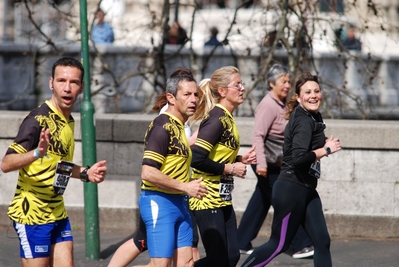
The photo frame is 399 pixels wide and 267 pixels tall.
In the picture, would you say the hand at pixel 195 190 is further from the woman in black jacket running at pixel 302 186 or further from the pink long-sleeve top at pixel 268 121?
the pink long-sleeve top at pixel 268 121

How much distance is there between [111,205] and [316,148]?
312cm

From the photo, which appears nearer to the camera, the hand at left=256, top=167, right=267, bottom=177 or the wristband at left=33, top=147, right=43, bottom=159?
the wristband at left=33, top=147, right=43, bottom=159

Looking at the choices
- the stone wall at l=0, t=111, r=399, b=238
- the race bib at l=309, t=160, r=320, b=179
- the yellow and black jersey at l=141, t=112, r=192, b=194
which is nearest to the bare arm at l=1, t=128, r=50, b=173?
the yellow and black jersey at l=141, t=112, r=192, b=194

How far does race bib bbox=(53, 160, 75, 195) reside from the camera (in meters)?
5.24

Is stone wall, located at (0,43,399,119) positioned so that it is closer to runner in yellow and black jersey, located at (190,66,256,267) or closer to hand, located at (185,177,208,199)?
runner in yellow and black jersey, located at (190,66,256,267)

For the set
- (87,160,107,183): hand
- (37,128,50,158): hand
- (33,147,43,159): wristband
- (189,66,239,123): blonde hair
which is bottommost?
(87,160,107,183): hand

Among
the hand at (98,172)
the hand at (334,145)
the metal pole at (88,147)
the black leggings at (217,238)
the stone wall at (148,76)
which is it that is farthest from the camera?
the stone wall at (148,76)

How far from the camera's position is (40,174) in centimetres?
523

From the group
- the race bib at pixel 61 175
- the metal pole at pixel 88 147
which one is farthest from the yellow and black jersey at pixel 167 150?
the metal pole at pixel 88 147

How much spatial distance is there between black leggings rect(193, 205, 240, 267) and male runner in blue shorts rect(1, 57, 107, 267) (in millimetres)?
1173

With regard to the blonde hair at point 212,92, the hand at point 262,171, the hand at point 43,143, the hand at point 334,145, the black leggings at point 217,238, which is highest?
the blonde hair at point 212,92

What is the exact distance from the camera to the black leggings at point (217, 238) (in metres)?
6.13

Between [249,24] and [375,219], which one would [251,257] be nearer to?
[375,219]

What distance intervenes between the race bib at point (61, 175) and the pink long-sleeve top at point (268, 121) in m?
2.90
